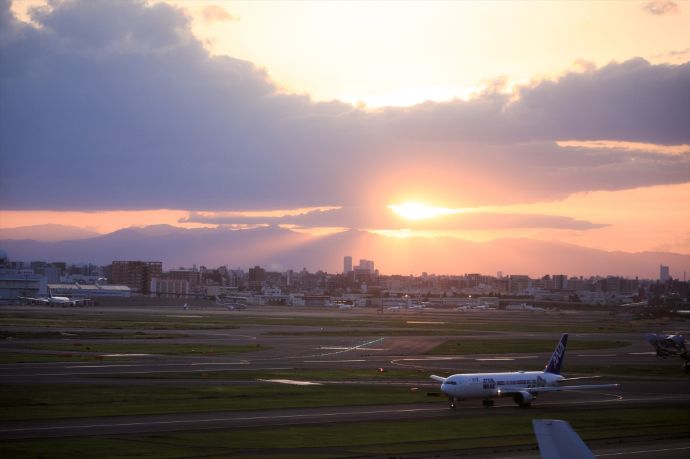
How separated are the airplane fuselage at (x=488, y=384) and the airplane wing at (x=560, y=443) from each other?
43991 mm

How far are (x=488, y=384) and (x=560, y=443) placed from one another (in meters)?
46.0

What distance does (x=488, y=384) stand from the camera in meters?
61.4

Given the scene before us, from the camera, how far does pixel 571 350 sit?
116m

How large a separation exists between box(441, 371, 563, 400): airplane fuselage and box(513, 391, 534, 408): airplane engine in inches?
20.8

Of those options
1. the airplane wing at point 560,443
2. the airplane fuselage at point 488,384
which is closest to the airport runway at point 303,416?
the airplane fuselage at point 488,384

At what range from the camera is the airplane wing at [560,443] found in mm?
16375

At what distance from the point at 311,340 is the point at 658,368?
54792mm

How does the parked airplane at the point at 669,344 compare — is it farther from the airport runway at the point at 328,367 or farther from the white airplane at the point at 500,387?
the white airplane at the point at 500,387

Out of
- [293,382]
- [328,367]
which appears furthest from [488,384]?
[328,367]

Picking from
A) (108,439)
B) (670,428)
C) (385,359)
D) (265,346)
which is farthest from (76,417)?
(265,346)

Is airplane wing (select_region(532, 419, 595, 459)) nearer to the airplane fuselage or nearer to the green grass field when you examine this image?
the green grass field

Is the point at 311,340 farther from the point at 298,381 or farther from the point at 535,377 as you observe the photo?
the point at 535,377

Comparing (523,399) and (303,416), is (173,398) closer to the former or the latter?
(303,416)

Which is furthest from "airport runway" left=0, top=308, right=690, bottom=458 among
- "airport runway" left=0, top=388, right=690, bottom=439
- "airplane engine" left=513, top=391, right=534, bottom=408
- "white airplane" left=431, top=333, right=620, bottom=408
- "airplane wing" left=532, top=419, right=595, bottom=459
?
"airplane wing" left=532, top=419, right=595, bottom=459
